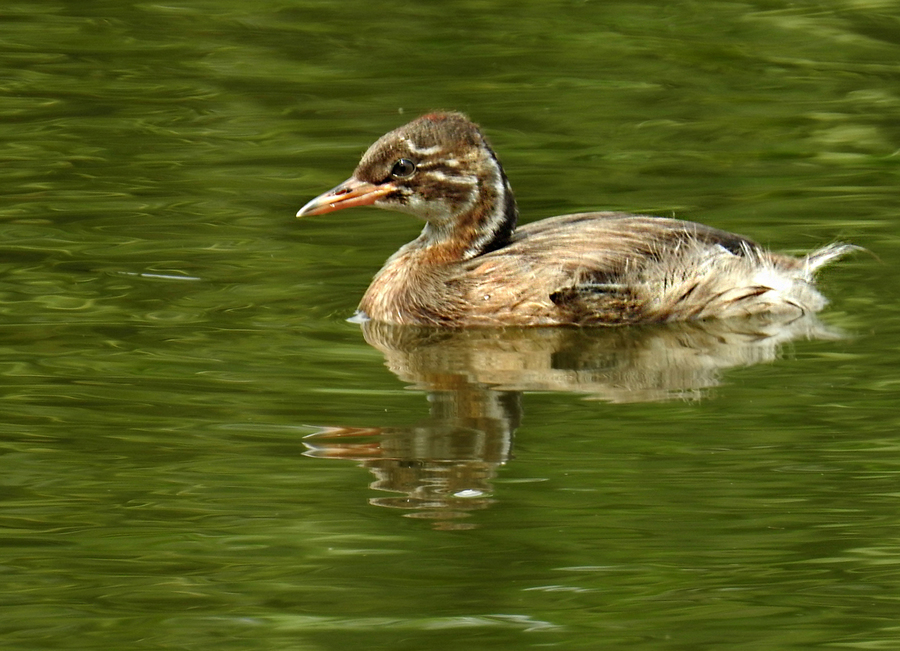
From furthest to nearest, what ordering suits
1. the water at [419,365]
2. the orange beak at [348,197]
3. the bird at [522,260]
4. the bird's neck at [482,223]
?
1. the bird's neck at [482,223]
2. the orange beak at [348,197]
3. the bird at [522,260]
4. the water at [419,365]

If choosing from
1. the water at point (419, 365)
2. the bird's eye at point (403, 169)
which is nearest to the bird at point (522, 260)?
the bird's eye at point (403, 169)

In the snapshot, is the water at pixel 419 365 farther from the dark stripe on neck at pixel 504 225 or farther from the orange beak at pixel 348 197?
the dark stripe on neck at pixel 504 225

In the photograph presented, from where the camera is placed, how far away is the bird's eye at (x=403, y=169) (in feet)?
33.2

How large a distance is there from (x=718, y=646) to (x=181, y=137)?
8267 mm

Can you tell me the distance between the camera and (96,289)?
10.2 metres

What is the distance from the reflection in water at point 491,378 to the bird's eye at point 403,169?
0.80 m

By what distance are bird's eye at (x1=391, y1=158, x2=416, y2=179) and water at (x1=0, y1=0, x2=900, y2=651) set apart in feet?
2.27

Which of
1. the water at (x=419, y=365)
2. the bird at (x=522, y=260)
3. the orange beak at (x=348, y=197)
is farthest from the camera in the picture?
the orange beak at (x=348, y=197)

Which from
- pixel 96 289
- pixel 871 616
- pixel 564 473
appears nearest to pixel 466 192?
pixel 96 289

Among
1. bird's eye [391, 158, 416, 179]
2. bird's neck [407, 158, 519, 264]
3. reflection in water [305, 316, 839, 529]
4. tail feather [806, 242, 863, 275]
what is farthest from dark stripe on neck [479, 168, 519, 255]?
tail feather [806, 242, 863, 275]

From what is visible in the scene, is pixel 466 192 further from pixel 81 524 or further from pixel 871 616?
pixel 871 616

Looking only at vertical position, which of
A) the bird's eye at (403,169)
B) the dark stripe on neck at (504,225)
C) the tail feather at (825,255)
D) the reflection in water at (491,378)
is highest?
the bird's eye at (403,169)

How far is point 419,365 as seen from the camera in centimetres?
910

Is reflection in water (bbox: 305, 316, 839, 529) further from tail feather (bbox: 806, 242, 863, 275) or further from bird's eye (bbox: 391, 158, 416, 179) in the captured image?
bird's eye (bbox: 391, 158, 416, 179)
